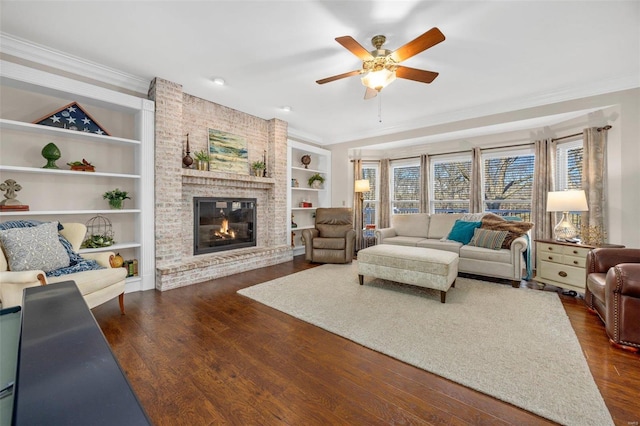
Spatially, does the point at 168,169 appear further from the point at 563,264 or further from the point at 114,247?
the point at 563,264

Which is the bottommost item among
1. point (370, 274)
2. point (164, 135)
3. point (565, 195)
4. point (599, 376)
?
point (599, 376)

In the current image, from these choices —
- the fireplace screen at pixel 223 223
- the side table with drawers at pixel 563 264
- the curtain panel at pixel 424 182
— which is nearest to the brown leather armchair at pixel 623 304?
the side table with drawers at pixel 563 264

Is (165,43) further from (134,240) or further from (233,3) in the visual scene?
(134,240)

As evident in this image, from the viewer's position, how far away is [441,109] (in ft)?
15.0

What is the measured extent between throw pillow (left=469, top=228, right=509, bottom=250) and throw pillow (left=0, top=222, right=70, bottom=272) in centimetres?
521

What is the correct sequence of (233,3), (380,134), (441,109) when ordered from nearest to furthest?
(233,3) → (441,109) → (380,134)

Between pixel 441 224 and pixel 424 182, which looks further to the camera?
pixel 424 182

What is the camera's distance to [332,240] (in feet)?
16.3

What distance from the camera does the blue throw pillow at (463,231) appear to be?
14.5 ft


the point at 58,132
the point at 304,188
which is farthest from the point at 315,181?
the point at 58,132

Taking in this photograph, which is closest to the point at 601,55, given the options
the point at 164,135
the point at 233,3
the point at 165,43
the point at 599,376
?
the point at 599,376

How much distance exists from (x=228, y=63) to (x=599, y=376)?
4405 millimetres

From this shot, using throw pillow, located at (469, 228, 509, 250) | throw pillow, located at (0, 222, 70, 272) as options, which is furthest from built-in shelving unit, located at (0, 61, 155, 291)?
throw pillow, located at (469, 228, 509, 250)

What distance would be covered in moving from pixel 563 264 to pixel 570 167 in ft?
6.07
